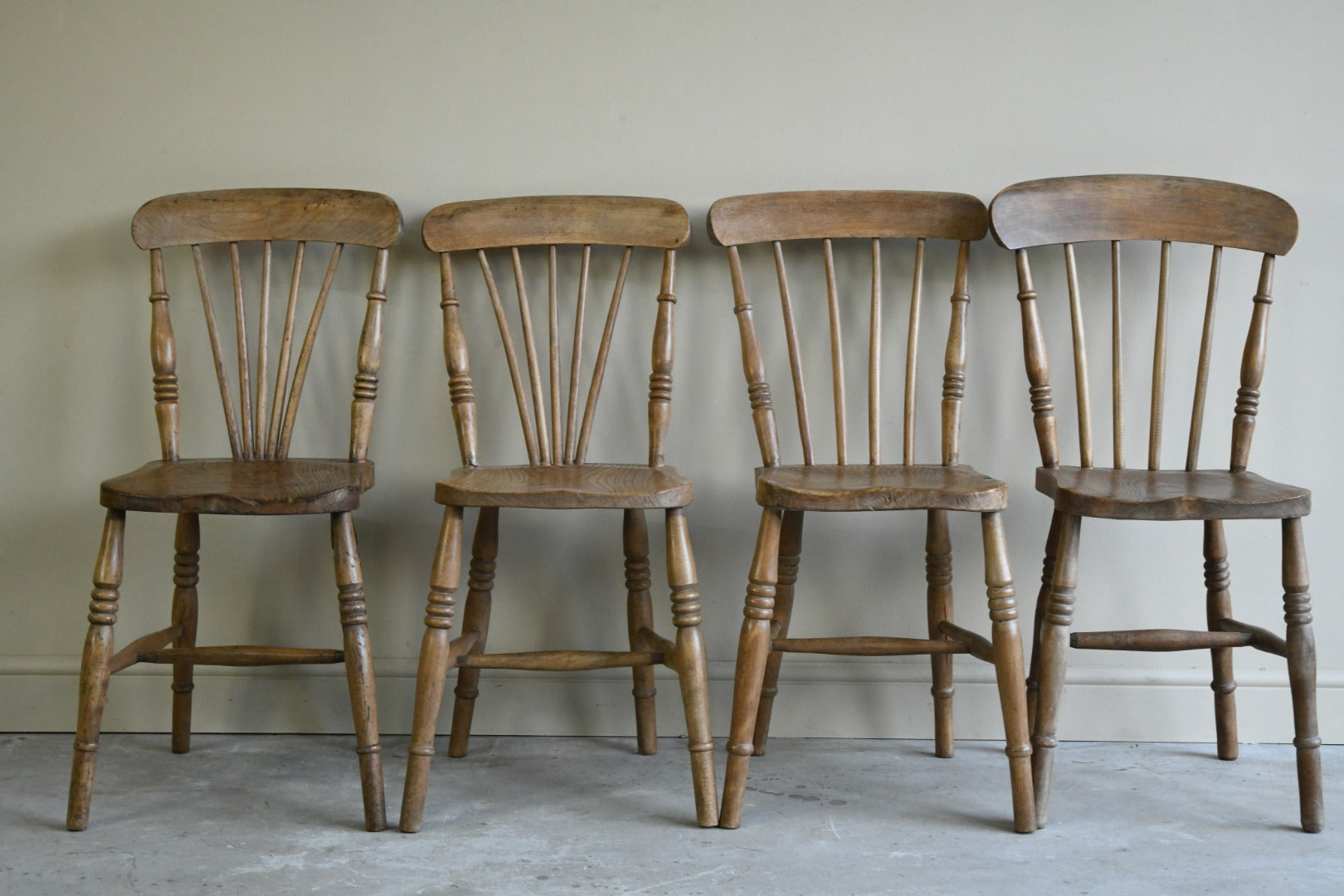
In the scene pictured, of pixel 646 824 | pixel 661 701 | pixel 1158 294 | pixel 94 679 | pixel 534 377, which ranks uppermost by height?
pixel 1158 294

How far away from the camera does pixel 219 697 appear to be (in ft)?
7.32

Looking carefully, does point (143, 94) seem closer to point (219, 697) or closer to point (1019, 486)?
point (219, 697)

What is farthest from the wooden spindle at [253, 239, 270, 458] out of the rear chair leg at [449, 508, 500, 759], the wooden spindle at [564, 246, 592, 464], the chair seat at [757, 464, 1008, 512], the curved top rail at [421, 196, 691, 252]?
the chair seat at [757, 464, 1008, 512]

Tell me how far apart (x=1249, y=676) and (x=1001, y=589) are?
79 cm

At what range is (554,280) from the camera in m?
2.07

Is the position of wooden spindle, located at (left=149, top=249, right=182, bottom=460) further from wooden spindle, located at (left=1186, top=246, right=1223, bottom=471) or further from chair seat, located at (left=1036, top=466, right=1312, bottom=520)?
wooden spindle, located at (left=1186, top=246, right=1223, bottom=471)

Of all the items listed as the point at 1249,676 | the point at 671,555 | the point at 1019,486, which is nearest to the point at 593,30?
the point at 671,555

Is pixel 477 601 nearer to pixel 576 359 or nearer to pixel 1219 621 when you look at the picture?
pixel 576 359

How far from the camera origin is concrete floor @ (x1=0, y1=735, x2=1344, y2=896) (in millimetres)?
1605

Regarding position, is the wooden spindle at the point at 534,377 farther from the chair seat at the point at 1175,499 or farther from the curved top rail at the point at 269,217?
the chair seat at the point at 1175,499

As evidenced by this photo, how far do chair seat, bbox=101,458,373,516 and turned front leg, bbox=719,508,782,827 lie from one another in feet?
2.10

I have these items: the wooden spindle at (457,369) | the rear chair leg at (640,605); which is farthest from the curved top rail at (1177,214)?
the wooden spindle at (457,369)

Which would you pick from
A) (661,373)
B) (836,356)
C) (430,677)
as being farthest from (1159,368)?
(430,677)

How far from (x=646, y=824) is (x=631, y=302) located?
97 centimetres
